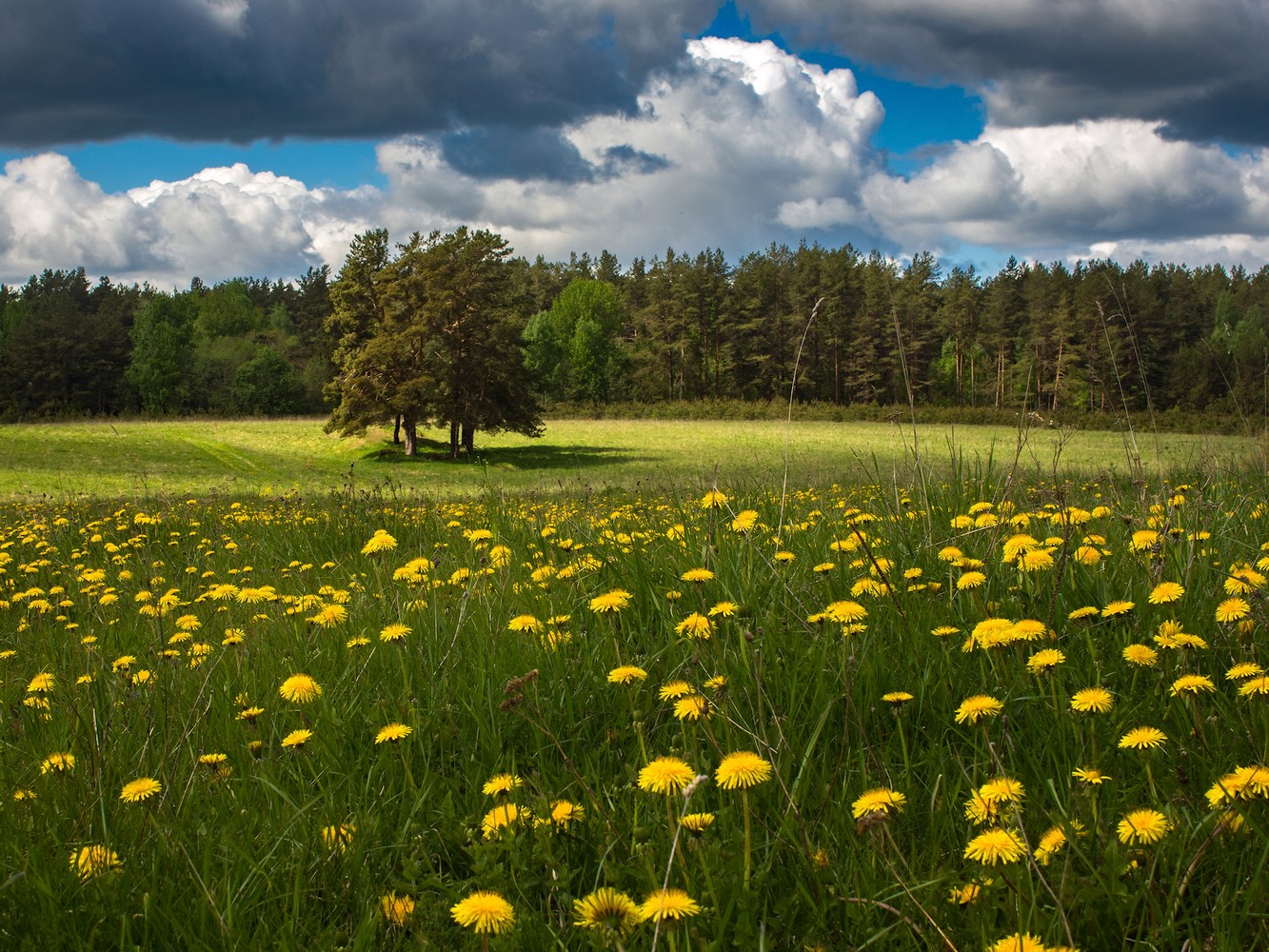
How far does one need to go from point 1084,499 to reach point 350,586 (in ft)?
14.1

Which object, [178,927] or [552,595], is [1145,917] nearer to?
[178,927]

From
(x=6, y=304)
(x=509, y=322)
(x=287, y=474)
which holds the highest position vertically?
(x=6, y=304)

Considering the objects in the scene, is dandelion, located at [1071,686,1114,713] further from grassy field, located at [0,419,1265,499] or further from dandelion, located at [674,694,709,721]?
grassy field, located at [0,419,1265,499]

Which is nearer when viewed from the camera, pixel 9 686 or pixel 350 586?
pixel 9 686

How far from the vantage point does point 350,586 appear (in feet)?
15.5

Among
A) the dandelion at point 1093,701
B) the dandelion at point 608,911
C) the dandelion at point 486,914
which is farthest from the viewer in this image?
the dandelion at point 1093,701

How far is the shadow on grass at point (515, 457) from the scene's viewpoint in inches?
1428

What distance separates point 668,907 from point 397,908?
581mm

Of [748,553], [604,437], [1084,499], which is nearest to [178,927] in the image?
[748,553]

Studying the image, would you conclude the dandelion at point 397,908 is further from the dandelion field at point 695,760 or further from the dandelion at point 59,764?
the dandelion at point 59,764

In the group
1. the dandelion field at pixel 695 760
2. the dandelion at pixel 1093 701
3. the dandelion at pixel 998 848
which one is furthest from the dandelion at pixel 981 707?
the dandelion at pixel 998 848

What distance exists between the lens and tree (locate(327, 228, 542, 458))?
3478 centimetres

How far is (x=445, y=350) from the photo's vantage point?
35094 mm

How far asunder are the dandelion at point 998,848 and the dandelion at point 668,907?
18.9 inches
